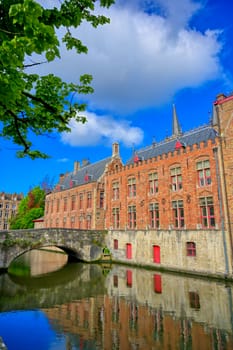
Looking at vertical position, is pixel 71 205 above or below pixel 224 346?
above

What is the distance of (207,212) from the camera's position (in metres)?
16.9

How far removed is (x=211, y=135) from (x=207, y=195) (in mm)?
5186

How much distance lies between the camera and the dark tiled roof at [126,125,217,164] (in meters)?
19.9

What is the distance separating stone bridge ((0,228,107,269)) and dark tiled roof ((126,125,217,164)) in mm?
9585

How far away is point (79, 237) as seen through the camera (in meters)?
23.4

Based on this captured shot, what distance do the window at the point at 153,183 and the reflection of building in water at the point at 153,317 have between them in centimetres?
873

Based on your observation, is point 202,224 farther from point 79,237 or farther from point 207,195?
point 79,237

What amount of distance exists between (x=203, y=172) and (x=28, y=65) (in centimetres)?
1565

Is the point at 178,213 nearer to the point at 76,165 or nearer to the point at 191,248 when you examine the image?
the point at 191,248

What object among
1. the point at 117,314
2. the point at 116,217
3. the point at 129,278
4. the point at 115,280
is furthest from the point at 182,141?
the point at 117,314

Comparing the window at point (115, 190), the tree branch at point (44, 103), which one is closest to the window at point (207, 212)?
the window at point (115, 190)

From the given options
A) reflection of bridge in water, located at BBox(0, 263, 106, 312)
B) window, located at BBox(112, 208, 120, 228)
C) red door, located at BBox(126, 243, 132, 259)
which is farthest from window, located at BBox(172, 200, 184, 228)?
window, located at BBox(112, 208, 120, 228)

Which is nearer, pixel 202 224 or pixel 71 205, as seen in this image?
pixel 202 224

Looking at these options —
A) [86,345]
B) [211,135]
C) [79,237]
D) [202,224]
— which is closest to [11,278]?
[79,237]
